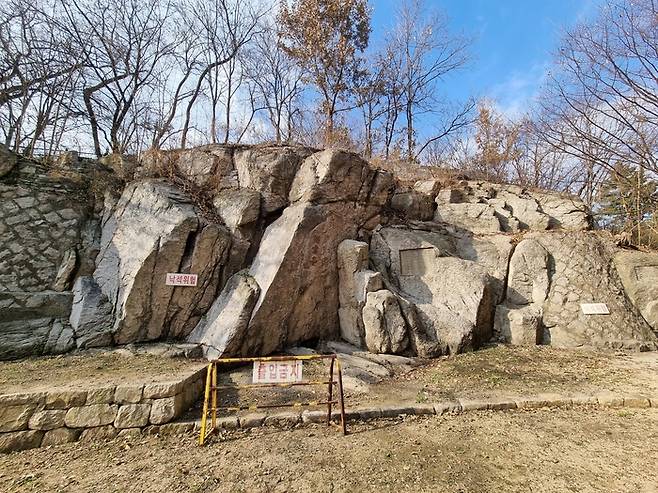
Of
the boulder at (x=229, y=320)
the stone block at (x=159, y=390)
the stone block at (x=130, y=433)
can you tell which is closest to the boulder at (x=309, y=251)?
the boulder at (x=229, y=320)

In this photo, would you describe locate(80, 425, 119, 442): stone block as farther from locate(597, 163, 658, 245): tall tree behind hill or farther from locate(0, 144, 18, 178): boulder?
locate(597, 163, 658, 245): tall tree behind hill

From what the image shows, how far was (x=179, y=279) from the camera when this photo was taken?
6770 millimetres

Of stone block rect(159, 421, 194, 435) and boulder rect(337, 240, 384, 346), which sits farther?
boulder rect(337, 240, 384, 346)

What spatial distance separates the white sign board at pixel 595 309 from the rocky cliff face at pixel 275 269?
0.11 meters

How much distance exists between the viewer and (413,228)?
9.88 meters

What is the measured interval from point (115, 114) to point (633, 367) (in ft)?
57.3

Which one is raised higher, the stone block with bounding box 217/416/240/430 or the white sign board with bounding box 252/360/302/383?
the white sign board with bounding box 252/360/302/383

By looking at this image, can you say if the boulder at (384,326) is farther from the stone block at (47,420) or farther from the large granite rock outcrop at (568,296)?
the stone block at (47,420)

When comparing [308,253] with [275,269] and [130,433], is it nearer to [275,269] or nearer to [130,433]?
[275,269]

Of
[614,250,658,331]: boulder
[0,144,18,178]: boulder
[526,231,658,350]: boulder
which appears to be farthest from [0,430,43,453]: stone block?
[614,250,658,331]: boulder

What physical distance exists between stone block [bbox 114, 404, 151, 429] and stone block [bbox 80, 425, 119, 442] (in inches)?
3.0

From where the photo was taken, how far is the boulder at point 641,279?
8.12m

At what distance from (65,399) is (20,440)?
0.57m

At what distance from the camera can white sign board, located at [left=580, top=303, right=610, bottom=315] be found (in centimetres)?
789
